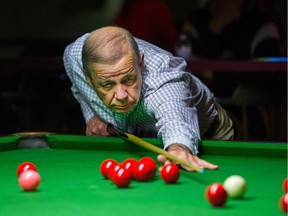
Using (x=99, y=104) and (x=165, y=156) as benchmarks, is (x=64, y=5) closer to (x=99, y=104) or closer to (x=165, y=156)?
(x=99, y=104)

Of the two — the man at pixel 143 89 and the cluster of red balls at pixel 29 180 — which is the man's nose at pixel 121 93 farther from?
the cluster of red balls at pixel 29 180

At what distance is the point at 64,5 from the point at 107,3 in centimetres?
63

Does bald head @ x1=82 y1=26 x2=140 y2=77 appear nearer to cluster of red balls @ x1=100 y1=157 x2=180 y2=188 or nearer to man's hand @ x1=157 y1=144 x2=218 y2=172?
man's hand @ x1=157 y1=144 x2=218 y2=172

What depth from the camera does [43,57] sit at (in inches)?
301

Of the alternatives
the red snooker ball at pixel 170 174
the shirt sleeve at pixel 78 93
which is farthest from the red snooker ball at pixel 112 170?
the shirt sleeve at pixel 78 93

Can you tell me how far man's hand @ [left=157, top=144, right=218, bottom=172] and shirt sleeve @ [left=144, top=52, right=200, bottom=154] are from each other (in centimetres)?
4

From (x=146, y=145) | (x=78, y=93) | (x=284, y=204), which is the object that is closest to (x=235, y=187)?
(x=284, y=204)

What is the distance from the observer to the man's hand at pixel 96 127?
4004 mm

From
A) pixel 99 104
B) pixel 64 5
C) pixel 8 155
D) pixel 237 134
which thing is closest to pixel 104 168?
pixel 8 155

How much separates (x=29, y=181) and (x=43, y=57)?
4.97 meters

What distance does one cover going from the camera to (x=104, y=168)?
2.93 meters

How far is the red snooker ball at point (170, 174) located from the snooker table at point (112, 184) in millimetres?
24

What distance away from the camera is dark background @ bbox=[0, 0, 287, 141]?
24.2ft

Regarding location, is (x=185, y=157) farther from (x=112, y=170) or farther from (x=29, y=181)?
(x=29, y=181)
